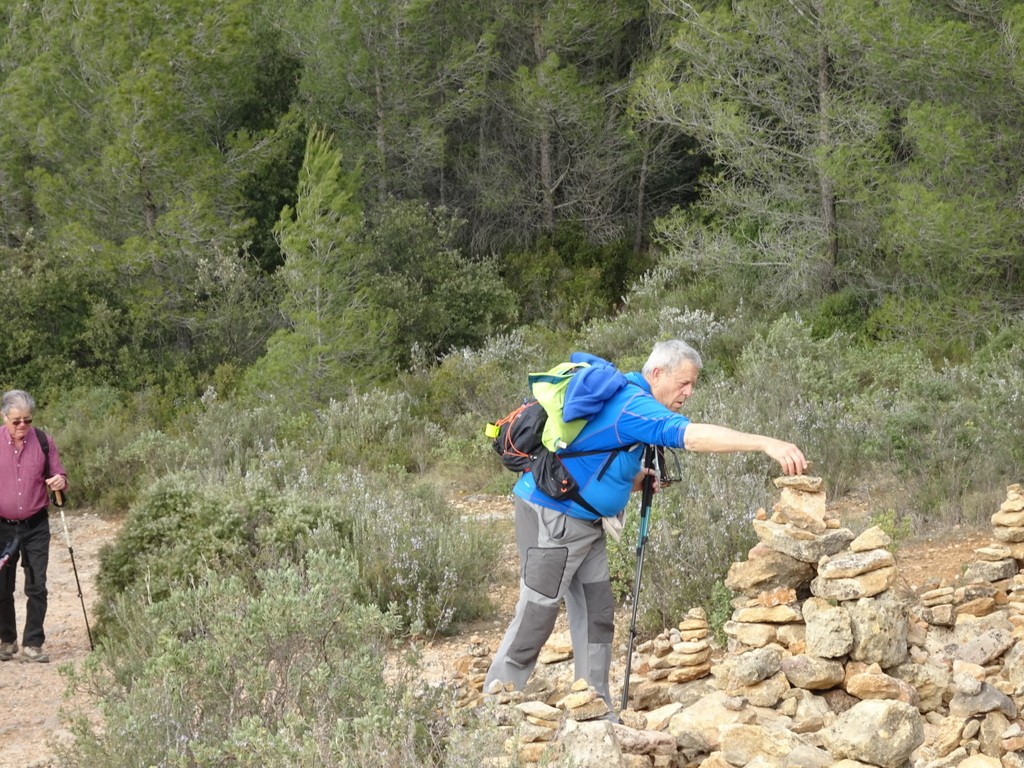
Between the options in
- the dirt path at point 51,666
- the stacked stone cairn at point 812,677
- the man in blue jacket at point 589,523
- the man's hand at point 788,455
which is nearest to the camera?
the man's hand at point 788,455

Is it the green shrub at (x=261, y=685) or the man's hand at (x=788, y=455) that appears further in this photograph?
the green shrub at (x=261, y=685)

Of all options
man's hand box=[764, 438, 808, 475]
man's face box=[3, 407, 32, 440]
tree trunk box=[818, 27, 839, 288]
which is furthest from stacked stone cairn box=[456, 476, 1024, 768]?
tree trunk box=[818, 27, 839, 288]

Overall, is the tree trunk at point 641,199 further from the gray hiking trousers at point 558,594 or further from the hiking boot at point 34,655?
the gray hiking trousers at point 558,594

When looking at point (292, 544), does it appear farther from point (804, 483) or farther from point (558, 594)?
point (804, 483)

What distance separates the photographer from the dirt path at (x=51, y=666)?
5.38m

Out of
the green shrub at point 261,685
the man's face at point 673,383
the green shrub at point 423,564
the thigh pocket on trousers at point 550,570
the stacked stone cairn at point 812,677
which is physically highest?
the man's face at point 673,383

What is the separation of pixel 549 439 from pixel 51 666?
156 inches

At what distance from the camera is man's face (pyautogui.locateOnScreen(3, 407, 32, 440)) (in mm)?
6777

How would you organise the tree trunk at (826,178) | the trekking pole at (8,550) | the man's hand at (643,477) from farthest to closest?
the tree trunk at (826,178)
the trekking pole at (8,550)
the man's hand at (643,477)

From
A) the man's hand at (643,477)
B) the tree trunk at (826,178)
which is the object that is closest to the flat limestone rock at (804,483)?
the man's hand at (643,477)

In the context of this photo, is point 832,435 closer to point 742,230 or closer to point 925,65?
point 925,65

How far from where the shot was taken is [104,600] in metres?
7.03

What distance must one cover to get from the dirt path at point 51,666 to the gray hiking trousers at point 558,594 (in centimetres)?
172

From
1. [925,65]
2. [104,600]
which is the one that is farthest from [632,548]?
[925,65]
